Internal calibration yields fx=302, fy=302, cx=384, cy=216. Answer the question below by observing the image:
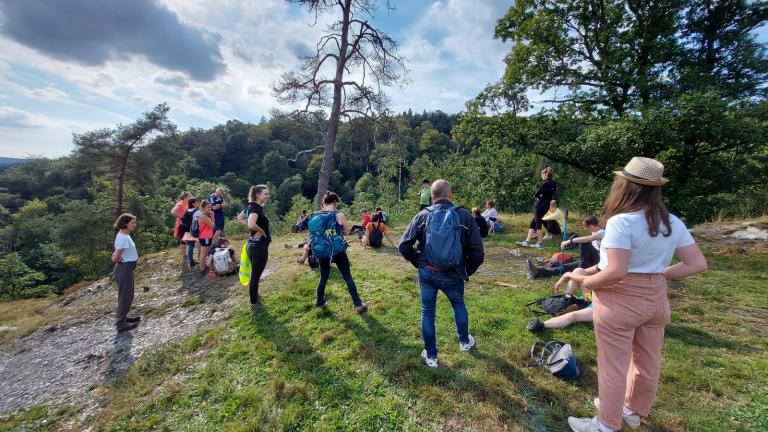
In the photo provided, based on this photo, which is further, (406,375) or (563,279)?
(406,375)

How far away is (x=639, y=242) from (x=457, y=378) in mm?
2201

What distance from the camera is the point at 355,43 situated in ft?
37.4

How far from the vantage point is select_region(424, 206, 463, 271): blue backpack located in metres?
3.05

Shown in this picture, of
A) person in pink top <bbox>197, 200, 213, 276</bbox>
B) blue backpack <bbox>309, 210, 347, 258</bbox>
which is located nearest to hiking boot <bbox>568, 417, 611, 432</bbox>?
blue backpack <bbox>309, 210, 347, 258</bbox>

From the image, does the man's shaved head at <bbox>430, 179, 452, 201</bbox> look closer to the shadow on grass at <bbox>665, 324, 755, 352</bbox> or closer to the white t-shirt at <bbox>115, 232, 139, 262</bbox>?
the shadow on grass at <bbox>665, 324, 755, 352</bbox>

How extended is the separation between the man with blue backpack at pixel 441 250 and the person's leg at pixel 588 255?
2535 millimetres

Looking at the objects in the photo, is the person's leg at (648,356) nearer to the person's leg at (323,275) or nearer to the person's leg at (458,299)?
the person's leg at (458,299)

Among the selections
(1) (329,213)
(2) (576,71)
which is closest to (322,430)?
(1) (329,213)

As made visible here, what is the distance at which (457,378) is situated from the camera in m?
3.25

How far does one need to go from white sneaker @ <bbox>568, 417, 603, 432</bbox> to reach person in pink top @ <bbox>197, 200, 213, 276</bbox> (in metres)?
7.25

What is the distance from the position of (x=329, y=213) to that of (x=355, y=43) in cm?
931

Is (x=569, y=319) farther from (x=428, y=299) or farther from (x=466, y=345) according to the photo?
(x=428, y=299)

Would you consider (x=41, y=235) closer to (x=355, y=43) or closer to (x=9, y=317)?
(x=9, y=317)

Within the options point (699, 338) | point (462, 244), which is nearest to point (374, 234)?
point (462, 244)
